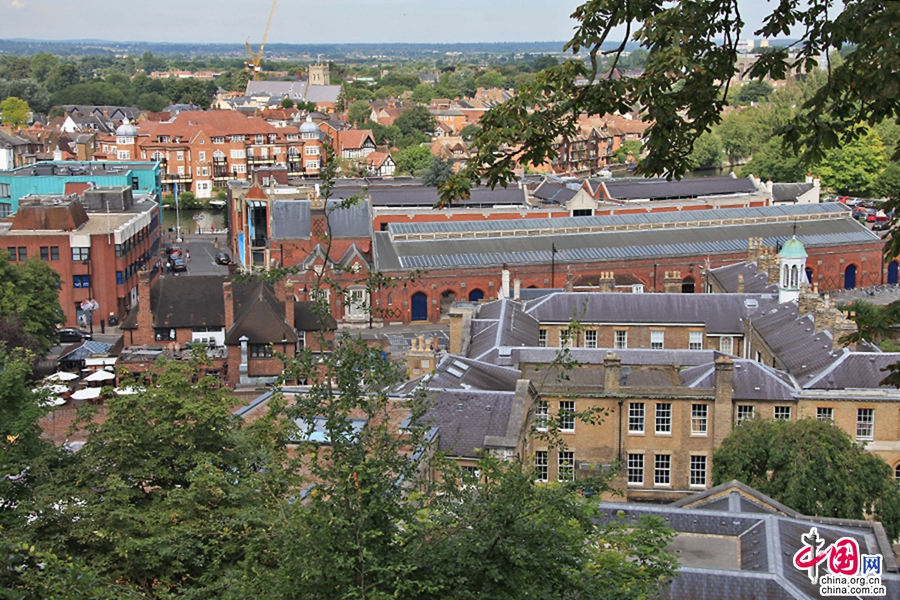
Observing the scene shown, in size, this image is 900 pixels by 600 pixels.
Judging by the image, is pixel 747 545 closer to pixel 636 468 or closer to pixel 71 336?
pixel 636 468

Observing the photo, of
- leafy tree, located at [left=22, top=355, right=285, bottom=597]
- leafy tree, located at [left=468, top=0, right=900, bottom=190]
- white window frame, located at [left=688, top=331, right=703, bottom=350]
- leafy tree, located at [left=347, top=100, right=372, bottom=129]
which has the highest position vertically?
leafy tree, located at [left=347, top=100, right=372, bottom=129]

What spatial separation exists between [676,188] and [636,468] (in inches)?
2517

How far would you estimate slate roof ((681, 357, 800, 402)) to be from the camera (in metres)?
35.7

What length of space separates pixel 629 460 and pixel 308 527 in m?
25.0

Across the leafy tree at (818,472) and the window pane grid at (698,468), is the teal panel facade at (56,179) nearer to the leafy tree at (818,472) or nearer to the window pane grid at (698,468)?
the window pane grid at (698,468)

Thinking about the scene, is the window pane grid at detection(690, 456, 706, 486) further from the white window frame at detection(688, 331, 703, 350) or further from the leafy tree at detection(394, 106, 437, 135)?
the leafy tree at detection(394, 106, 437, 135)

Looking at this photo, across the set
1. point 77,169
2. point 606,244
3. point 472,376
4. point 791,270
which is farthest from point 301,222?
point 472,376

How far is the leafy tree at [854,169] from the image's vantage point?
114 m

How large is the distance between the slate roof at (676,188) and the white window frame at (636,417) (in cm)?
5744

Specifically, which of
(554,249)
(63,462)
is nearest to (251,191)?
(554,249)

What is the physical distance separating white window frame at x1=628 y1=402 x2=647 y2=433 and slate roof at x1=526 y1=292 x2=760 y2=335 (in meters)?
10.8

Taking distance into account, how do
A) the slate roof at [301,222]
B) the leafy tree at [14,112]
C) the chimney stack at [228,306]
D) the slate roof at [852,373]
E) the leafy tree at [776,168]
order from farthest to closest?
1. the leafy tree at [14,112]
2. the leafy tree at [776,168]
3. the slate roof at [301,222]
4. the chimney stack at [228,306]
5. the slate roof at [852,373]

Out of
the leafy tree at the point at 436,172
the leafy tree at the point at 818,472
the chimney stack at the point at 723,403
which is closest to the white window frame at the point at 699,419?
the chimney stack at the point at 723,403

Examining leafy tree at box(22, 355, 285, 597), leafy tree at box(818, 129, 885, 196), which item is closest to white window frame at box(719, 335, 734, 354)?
leafy tree at box(22, 355, 285, 597)
